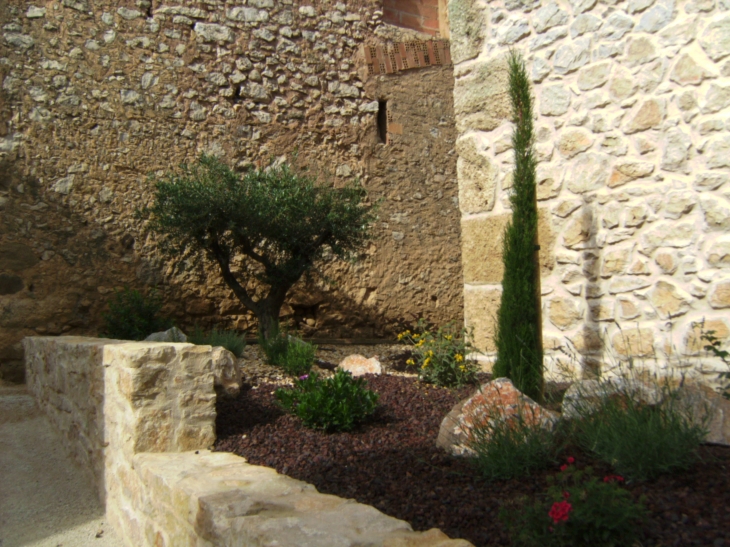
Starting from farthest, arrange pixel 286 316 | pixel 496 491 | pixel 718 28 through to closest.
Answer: pixel 286 316, pixel 718 28, pixel 496 491

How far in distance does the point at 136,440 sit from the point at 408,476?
1419 millimetres

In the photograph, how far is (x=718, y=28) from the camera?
10.5 feet

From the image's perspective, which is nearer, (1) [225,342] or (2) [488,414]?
(2) [488,414]

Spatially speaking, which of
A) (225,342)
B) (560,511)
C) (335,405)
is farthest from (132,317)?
(560,511)

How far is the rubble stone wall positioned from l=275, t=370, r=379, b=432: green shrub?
3074 millimetres

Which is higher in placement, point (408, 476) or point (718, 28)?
point (718, 28)

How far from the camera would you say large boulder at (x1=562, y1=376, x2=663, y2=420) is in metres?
2.78

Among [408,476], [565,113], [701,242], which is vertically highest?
[565,113]

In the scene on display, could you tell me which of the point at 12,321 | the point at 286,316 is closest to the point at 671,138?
the point at 286,316

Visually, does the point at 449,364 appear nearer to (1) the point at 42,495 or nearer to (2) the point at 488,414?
(2) the point at 488,414

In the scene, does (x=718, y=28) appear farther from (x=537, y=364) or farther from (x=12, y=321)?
(x=12, y=321)

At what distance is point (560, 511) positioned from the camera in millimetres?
1875

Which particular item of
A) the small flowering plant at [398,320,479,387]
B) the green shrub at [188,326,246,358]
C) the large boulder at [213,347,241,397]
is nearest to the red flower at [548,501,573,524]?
the small flowering plant at [398,320,479,387]

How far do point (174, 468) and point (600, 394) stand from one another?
6.40 feet
